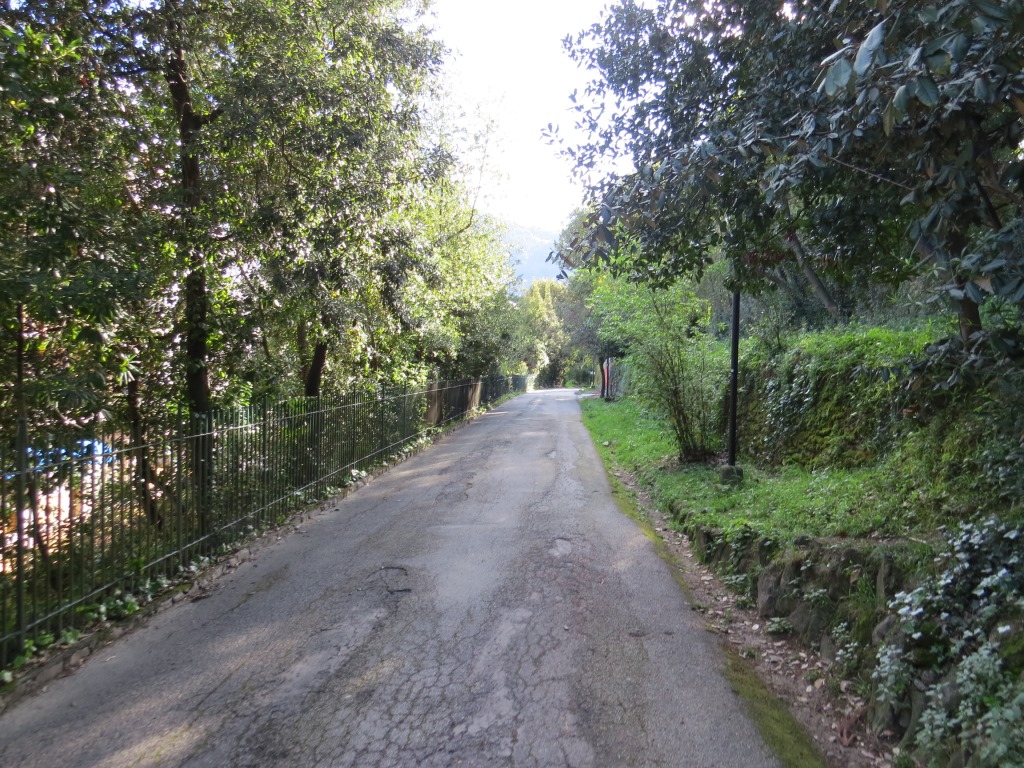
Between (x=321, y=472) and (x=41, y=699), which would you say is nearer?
(x=41, y=699)

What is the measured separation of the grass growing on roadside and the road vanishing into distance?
3.86 ft

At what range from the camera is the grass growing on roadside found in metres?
5.43

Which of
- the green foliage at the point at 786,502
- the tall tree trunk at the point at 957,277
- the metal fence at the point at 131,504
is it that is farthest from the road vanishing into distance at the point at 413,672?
the tall tree trunk at the point at 957,277

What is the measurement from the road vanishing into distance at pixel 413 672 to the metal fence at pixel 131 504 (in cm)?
46

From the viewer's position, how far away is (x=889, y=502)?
5.56 m

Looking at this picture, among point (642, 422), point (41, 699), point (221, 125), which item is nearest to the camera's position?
point (41, 699)

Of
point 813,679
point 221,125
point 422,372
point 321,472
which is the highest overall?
point 221,125

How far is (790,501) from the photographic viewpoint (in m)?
6.97

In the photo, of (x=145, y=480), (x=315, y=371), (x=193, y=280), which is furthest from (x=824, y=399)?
(x=315, y=371)

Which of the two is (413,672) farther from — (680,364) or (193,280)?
(680,364)

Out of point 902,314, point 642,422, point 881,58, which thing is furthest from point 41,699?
point 642,422

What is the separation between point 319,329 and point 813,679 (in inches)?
319

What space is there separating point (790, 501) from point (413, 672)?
459 centimetres

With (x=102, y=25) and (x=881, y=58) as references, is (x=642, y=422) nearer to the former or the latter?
(x=102, y=25)
